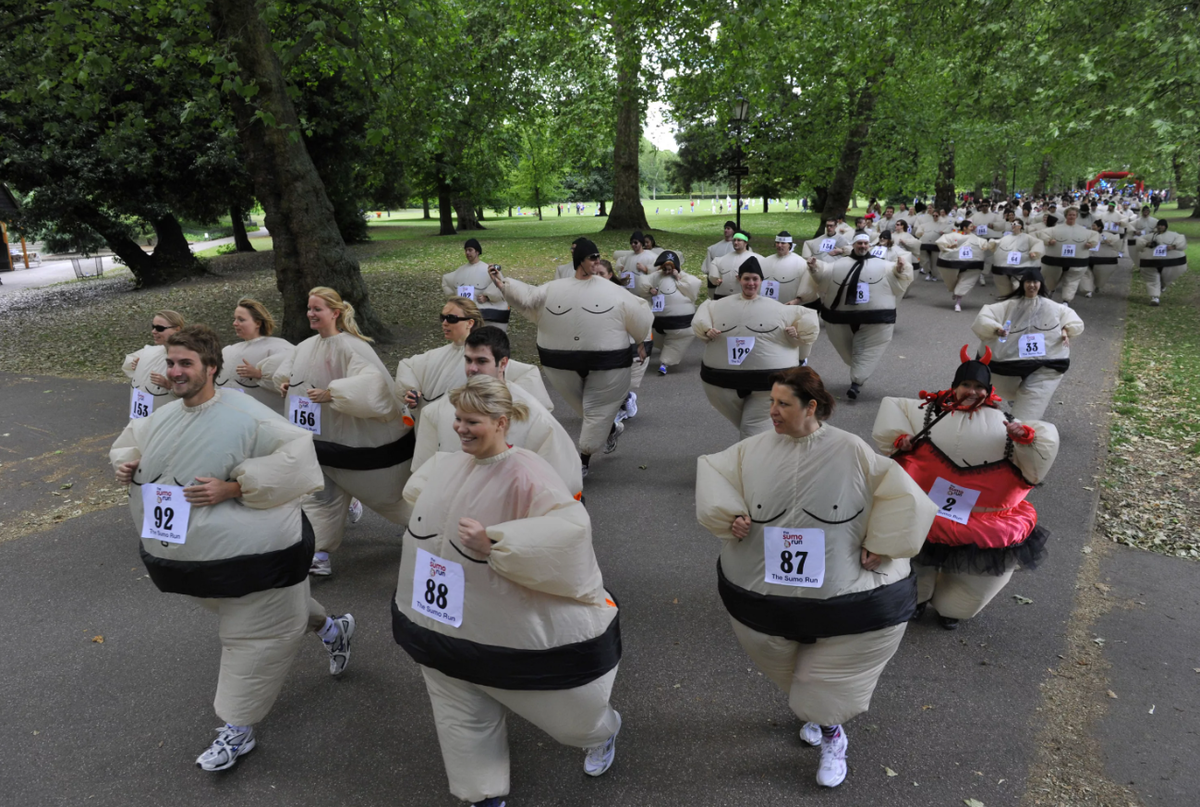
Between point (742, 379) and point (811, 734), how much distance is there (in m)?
3.46

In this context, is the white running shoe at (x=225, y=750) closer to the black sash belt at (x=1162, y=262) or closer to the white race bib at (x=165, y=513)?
the white race bib at (x=165, y=513)

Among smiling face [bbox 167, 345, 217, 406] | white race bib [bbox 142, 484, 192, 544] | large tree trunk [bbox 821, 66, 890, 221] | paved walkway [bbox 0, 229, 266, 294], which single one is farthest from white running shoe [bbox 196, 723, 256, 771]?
paved walkway [bbox 0, 229, 266, 294]

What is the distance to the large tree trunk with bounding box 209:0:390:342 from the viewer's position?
10.9 m

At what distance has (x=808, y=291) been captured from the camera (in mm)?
9812

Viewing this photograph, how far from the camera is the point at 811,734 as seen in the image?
3719 mm

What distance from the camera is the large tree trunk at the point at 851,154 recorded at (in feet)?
77.4

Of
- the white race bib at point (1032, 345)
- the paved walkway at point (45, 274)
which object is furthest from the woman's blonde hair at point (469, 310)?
the paved walkway at point (45, 274)

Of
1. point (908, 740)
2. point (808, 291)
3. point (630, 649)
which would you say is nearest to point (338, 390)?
point (630, 649)

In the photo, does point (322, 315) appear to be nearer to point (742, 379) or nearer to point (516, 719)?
point (516, 719)

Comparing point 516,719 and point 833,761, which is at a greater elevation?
point 833,761

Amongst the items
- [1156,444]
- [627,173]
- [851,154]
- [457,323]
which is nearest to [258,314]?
[457,323]

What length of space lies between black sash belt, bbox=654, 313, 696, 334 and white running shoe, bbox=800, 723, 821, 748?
7704 mm

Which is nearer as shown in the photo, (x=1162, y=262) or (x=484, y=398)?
(x=484, y=398)

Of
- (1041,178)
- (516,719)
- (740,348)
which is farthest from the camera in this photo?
(1041,178)
